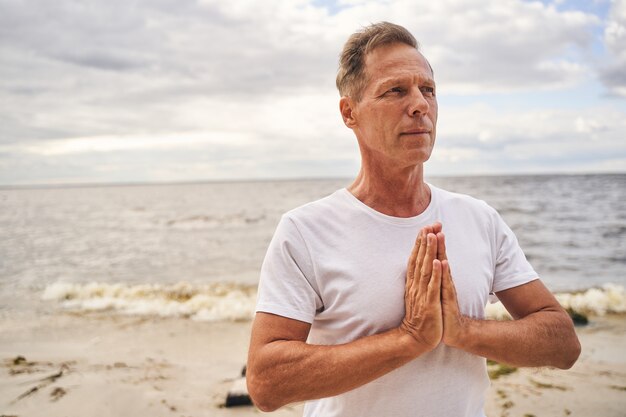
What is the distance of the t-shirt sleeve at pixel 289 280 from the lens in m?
1.80

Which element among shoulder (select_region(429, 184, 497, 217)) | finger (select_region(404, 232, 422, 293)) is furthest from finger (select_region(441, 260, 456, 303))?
shoulder (select_region(429, 184, 497, 217))

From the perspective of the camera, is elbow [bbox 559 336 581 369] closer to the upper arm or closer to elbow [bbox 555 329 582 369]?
elbow [bbox 555 329 582 369]

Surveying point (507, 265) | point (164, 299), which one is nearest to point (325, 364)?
point (507, 265)

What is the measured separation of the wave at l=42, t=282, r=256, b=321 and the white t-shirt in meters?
7.88

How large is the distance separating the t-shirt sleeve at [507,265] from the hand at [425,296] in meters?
0.49

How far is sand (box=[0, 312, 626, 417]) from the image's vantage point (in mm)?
5148

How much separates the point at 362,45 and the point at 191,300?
9446 mm

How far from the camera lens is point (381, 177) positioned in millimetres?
2094

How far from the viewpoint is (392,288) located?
1.83 m

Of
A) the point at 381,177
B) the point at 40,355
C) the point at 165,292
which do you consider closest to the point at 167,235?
the point at 165,292

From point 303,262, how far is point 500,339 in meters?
0.79

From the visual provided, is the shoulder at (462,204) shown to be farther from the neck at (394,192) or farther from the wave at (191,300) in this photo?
the wave at (191,300)

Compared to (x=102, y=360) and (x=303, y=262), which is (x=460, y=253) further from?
(x=102, y=360)

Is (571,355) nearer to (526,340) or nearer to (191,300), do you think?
(526,340)
